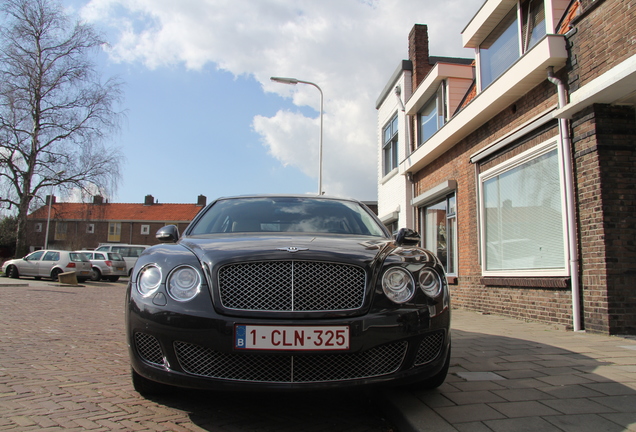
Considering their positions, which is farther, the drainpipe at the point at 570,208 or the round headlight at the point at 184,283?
the drainpipe at the point at 570,208

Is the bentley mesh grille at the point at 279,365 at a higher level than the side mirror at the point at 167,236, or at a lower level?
lower

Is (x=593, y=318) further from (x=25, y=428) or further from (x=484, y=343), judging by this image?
(x=25, y=428)

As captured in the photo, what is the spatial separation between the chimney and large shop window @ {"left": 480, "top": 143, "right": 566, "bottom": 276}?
6118 mm

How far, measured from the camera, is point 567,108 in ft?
21.2

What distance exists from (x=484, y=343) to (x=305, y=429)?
3127mm

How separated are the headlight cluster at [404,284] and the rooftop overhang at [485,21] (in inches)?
289

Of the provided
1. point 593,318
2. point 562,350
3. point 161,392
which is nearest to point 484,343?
point 562,350

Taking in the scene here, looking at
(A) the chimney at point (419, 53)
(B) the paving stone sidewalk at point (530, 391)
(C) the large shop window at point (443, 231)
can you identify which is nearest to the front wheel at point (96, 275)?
(C) the large shop window at point (443, 231)

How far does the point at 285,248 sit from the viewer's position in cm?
310

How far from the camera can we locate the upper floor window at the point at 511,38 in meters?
8.15

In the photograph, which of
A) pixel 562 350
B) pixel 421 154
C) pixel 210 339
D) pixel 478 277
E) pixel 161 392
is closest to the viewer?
pixel 210 339

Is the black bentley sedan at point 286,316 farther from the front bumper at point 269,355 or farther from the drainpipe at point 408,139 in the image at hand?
the drainpipe at point 408,139

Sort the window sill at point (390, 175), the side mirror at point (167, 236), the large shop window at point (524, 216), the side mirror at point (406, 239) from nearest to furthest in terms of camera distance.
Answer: the side mirror at point (406, 239) < the side mirror at point (167, 236) < the large shop window at point (524, 216) < the window sill at point (390, 175)

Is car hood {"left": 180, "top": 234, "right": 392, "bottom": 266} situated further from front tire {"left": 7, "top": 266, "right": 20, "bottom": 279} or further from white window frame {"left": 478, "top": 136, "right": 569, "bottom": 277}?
front tire {"left": 7, "top": 266, "right": 20, "bottom": 279}
